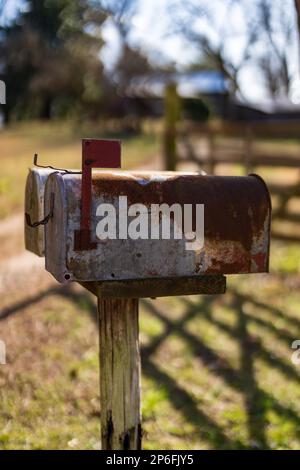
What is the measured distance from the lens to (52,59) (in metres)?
19.0

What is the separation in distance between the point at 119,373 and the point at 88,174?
0.97m

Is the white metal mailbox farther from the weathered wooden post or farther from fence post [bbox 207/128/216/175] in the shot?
fence post [bbox 207/128/216/175]

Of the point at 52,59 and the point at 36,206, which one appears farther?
the point at 52,59

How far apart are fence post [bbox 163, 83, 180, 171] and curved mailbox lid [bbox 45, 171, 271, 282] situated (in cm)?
615

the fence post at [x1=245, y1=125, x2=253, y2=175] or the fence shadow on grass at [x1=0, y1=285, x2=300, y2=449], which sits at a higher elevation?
the fence post at [x1=245, y1=125, x2=253, y2=175]

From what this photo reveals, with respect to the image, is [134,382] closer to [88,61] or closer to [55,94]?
[88,61]

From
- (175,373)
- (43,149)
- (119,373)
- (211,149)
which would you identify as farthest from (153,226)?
(43,149)

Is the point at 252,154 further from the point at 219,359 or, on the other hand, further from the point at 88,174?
the point at 88,174

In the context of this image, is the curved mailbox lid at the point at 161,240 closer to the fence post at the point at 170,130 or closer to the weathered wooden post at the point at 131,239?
the weathered wooden post at the point at 131,239

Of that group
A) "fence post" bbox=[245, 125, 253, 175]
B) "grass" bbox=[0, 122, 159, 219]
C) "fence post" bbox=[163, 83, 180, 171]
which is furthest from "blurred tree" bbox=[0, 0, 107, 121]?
"fence post" bbox=[245, 125, 253, 175]

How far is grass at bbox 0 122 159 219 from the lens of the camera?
10680 millimetres

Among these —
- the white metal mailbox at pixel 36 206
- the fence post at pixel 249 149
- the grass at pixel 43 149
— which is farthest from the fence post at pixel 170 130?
the white metal mailbox at pixel 36 206

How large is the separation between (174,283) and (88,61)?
18310 millimetres

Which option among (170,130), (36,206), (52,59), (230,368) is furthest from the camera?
(52,59)
